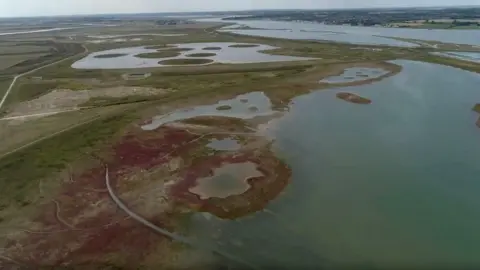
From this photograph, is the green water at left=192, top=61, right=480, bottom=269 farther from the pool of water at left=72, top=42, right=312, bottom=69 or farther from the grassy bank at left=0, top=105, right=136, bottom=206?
the pool of water at left=72, top=42, right=312, bottom=69

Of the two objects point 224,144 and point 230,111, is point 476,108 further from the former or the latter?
point 224,144

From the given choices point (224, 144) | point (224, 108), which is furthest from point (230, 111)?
point (224, 144)

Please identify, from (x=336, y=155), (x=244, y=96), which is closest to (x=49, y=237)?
(x=336, y=155)

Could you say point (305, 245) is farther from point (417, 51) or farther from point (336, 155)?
point (417, 51)

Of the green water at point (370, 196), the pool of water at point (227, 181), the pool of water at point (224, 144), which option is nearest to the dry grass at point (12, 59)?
Result: the pool of water at point (224, 144)

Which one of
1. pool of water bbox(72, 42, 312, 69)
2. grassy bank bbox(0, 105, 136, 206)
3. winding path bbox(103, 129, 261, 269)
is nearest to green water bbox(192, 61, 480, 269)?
winding path bbox(103, 129, 261, 269)
